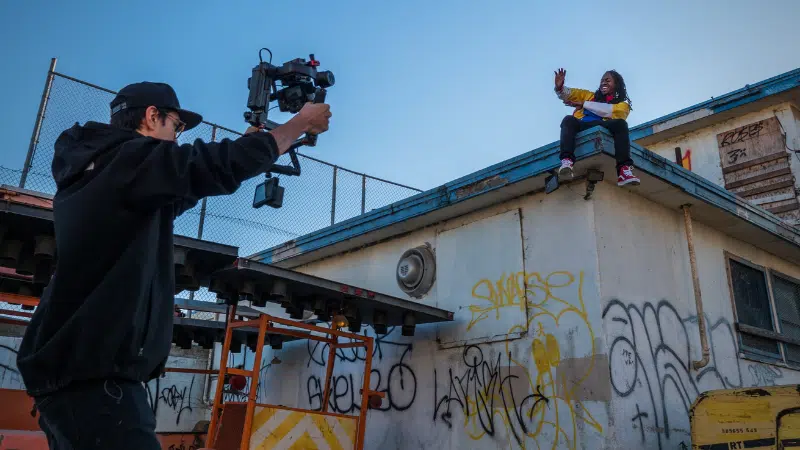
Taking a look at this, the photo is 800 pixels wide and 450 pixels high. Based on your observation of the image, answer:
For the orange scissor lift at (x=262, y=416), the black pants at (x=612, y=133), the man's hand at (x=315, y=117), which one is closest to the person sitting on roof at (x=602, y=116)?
the black pants at (x=612, y=133)

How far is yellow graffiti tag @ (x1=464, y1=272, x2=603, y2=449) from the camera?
6371 millimetres

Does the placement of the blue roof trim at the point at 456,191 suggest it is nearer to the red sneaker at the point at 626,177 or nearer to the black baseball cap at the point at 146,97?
the red sneaker at the point at 626,177

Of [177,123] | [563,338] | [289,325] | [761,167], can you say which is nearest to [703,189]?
[563,338]

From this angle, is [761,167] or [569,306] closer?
[569,306]

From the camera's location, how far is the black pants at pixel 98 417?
1.76m

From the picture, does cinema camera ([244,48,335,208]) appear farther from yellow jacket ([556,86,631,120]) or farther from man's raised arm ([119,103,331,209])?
yellow jacket ([556,86,631,120])

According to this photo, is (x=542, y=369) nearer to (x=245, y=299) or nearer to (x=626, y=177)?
(x=626, y=177)

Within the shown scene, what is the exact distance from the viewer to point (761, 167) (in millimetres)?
11266

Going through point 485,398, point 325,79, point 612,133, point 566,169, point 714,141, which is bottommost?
point 485,398

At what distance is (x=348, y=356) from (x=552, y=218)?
3.89m

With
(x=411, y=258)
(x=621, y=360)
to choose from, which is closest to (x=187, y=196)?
(x=621, y=360)

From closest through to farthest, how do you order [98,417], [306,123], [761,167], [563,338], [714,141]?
1. [98,417]
2. [306,123]
3. [563,338]
4. [761,167]
5. [714,141]

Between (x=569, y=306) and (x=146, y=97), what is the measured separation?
17.9 feet

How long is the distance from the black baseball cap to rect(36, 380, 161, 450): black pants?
3.22 feet
